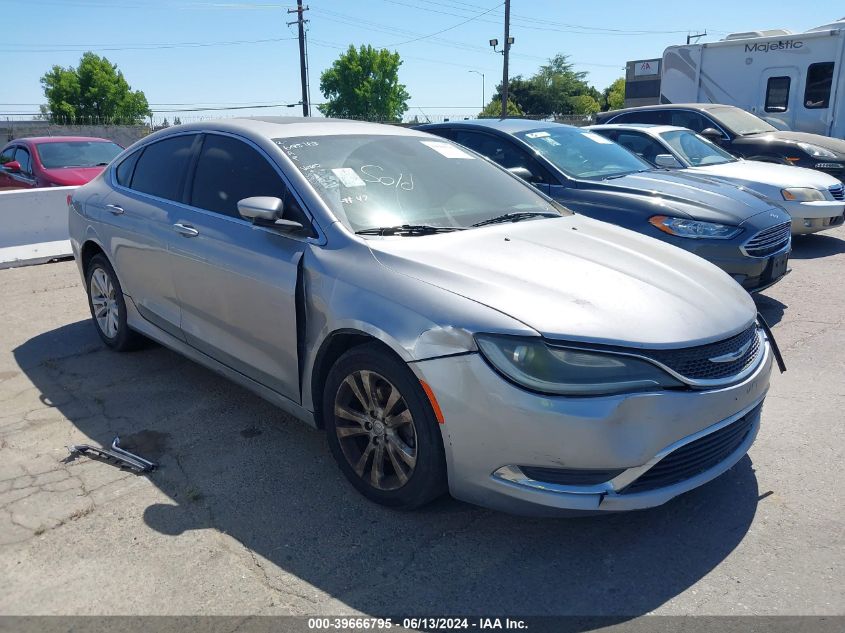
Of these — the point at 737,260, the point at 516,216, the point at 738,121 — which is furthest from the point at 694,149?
the point at 516,216

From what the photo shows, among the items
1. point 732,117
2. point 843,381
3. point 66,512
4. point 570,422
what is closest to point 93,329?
point 66,512

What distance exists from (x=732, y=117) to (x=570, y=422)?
11.0 metres

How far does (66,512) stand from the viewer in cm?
317

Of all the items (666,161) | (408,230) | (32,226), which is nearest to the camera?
(408,230)

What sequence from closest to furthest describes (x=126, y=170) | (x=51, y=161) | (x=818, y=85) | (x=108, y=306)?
(x=126, y=170)
(x=108, y=306)
(x=51, y=161)
(x=818, y=85)

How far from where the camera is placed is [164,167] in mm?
4574

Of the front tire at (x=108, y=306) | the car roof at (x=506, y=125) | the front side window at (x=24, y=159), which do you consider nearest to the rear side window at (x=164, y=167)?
the front tire at (x=108, y=306)

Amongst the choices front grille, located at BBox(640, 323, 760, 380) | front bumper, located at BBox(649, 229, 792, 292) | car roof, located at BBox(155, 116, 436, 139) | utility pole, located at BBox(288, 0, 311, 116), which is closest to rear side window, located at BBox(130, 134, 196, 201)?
car roof, located at BBox(155, 116, 436, 139)

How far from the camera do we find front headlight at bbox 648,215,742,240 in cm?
569

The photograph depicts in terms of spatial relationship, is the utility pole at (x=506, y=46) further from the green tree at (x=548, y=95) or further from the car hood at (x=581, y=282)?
the green tree at (x=548, y=95)

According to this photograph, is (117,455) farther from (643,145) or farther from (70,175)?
(70,175)

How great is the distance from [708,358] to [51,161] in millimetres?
11242

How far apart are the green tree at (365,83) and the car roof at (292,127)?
88496mm

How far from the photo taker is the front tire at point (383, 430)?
9.27ft
